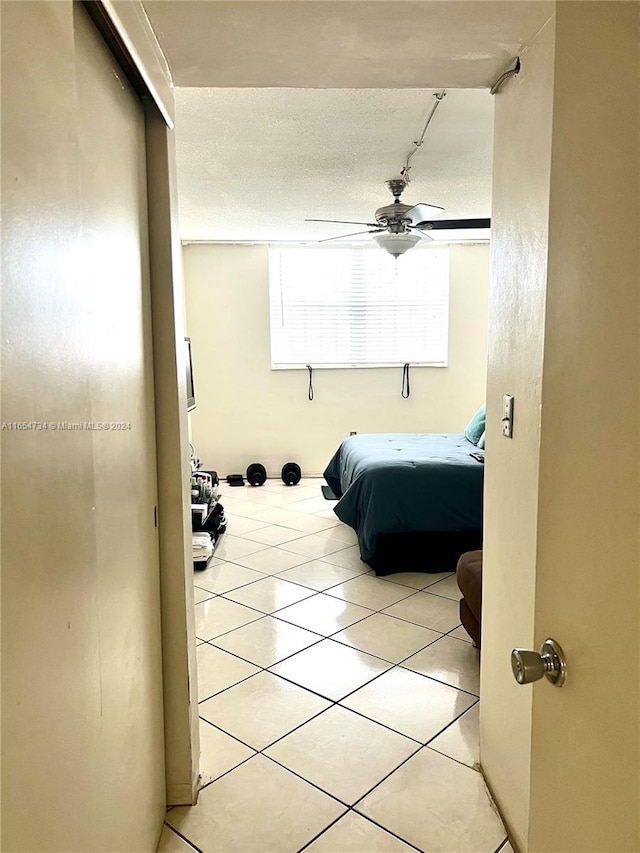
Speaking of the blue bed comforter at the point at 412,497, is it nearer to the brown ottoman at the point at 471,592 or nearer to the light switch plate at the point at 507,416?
the brown ottoman at the point at 471,592

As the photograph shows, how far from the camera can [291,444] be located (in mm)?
6816

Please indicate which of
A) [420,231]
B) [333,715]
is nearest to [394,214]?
[420,231]

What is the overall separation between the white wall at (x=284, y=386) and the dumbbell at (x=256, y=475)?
231 millimetres

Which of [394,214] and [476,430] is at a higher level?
[394,214]

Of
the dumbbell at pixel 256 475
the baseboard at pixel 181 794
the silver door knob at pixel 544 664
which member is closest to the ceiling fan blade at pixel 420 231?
the dumbbell at pixel 256 475

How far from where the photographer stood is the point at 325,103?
9.27 feet

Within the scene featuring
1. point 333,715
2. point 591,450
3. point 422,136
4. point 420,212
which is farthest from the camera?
point 420,212

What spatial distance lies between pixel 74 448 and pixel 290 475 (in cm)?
545

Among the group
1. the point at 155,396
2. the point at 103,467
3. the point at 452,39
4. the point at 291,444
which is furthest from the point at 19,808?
the point at 291,444

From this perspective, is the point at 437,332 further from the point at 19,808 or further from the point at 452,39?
the point at 19,808

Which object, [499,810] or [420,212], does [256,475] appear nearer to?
[420,212]

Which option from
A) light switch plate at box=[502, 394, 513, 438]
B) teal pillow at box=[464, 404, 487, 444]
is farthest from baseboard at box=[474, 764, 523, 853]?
teal pillow at box=[464, 404, 487, 444]

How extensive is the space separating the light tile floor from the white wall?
Answer: 107 inches

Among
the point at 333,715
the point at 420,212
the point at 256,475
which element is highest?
the point at 420,212
